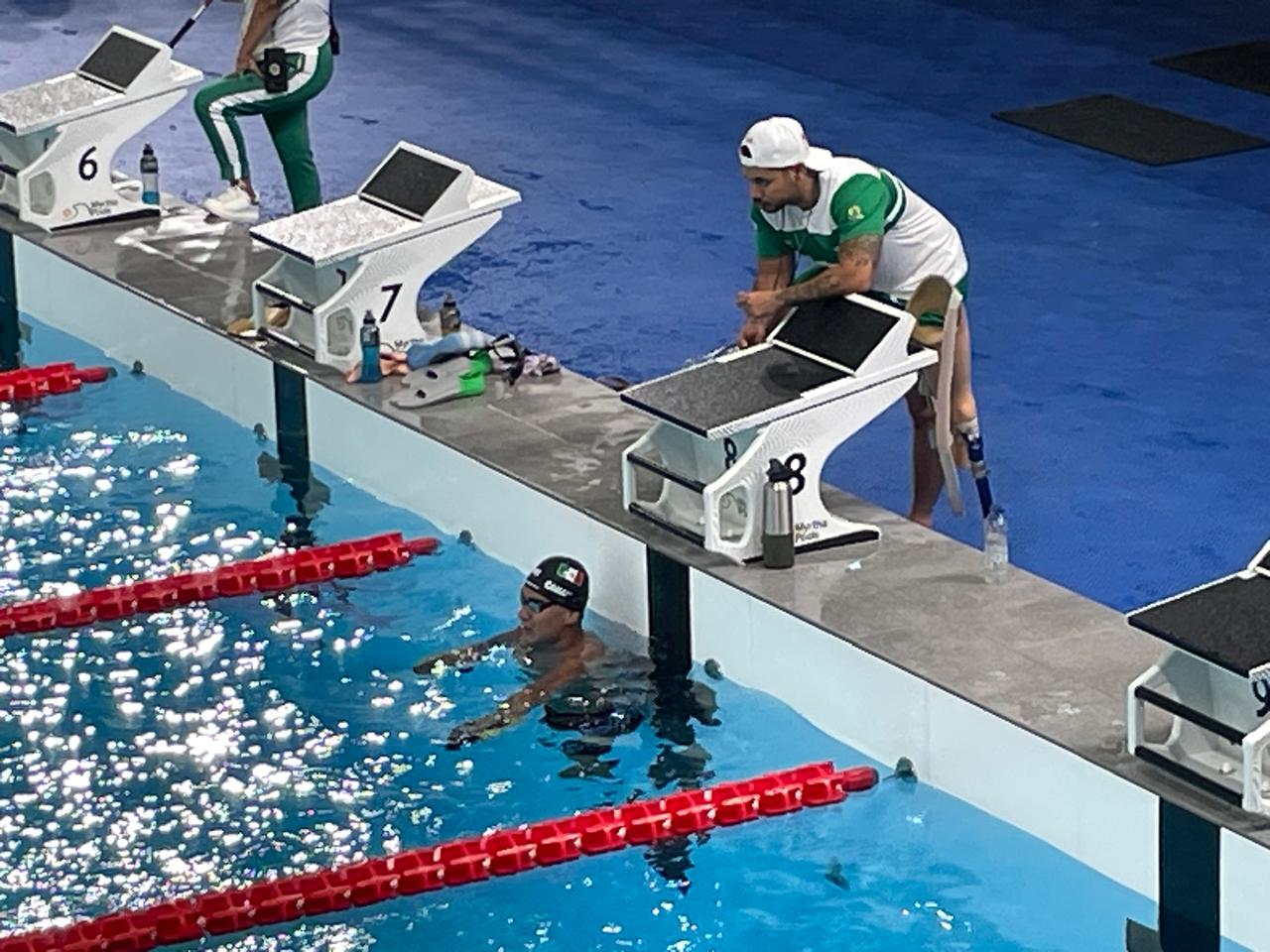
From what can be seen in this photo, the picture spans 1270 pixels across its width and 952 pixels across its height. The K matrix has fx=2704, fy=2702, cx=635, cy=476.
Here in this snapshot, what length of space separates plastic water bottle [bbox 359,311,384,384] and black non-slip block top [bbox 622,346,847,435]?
1.69 m

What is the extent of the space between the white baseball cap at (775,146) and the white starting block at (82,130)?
4.20 m

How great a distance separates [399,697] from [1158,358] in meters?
3.72

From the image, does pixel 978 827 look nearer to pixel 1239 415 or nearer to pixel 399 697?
pixel 399 697

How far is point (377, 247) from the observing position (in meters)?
9.34

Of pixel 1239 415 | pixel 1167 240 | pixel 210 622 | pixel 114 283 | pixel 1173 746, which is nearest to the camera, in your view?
pixel 1173 746

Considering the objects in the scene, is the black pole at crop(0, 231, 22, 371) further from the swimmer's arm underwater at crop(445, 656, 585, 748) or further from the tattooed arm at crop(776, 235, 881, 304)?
the tattooed arm at crop(776, 235, 881, 304)

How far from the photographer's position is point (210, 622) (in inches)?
328

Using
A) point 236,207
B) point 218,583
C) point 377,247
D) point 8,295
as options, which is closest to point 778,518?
point 218,583

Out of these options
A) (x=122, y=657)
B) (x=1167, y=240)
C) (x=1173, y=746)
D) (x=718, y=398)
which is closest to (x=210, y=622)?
(x=122, y=657)

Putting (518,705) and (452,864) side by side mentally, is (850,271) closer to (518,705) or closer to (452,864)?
(518,705)

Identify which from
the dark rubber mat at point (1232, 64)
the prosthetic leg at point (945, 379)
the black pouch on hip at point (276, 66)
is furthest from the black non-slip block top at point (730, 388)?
the dark rubber mat at point (1232, 64)

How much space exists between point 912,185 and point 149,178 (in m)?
3.48

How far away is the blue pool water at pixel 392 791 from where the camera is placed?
659 cm

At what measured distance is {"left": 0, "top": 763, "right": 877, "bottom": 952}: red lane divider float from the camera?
643 centimetres
